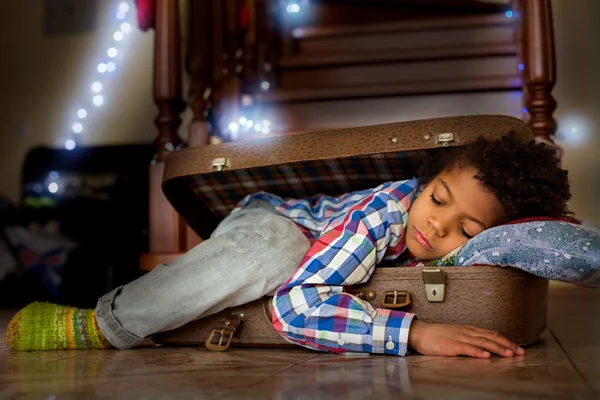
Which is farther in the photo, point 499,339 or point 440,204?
point 440,204

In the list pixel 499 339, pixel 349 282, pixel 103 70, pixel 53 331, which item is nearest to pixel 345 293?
pixel 349 282

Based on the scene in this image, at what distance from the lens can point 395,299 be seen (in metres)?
1.16

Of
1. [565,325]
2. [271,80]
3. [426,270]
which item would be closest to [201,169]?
[426,270]

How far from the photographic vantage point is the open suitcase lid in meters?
1.24

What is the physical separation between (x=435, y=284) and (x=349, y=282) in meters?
0.14

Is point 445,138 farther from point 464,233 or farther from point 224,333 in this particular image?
point 224,333

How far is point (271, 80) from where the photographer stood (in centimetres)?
277

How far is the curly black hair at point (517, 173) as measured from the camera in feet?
3.88

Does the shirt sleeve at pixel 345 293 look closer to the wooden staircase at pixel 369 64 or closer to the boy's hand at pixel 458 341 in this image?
the boy's hand at pixel 458 341

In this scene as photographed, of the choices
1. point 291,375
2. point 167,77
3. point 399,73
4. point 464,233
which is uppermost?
point 399,73

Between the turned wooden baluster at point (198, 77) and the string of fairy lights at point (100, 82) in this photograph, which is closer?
the turned wooden baluster at point (198, 77)

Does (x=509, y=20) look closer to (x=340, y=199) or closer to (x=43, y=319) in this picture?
(x=340, y=199)

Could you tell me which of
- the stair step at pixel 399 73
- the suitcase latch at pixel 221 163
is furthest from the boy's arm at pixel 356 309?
the stair step at pixel 399 73

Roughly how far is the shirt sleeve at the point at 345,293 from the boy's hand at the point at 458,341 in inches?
0.9
